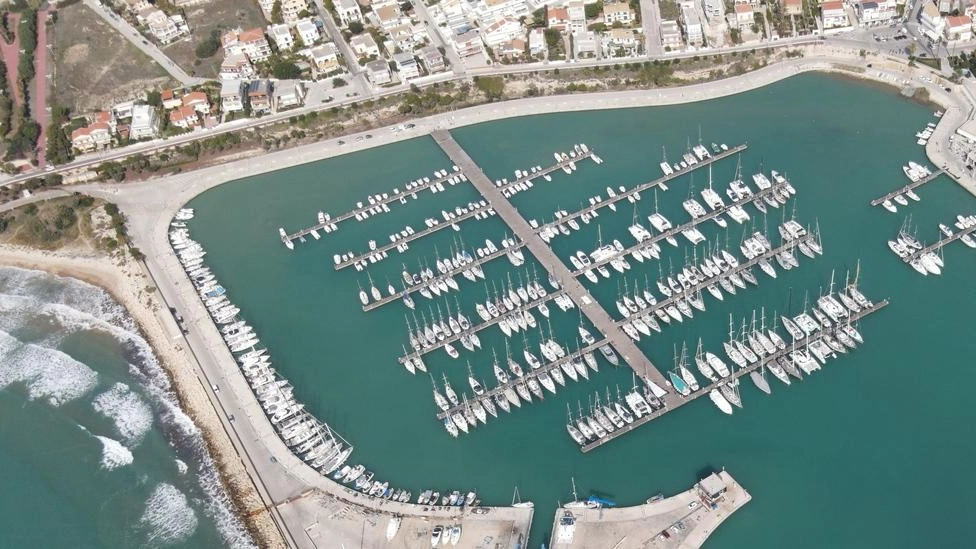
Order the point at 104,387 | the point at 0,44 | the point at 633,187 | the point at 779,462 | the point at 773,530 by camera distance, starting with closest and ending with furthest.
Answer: the point at 773,530 < the point at 779,462 < the point at 104,387 < the point at 633,187 < the point at 0,44

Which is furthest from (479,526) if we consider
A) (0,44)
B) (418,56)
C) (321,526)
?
(0,44)

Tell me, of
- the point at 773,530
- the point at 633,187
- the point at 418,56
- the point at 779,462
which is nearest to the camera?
the point at 773,530

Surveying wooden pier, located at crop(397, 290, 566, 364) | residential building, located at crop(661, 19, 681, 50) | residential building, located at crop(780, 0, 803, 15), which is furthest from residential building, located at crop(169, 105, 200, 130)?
residential building, located at crop(780, 0, 803, 15)

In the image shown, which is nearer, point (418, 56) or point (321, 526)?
point (321, 526)

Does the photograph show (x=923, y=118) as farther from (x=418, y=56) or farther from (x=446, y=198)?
(x=418, y=56)

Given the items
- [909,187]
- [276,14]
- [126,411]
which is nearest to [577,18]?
[276,14]

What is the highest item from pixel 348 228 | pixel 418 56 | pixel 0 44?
pixel 0 44

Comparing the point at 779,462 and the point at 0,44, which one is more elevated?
the point at 0,44
